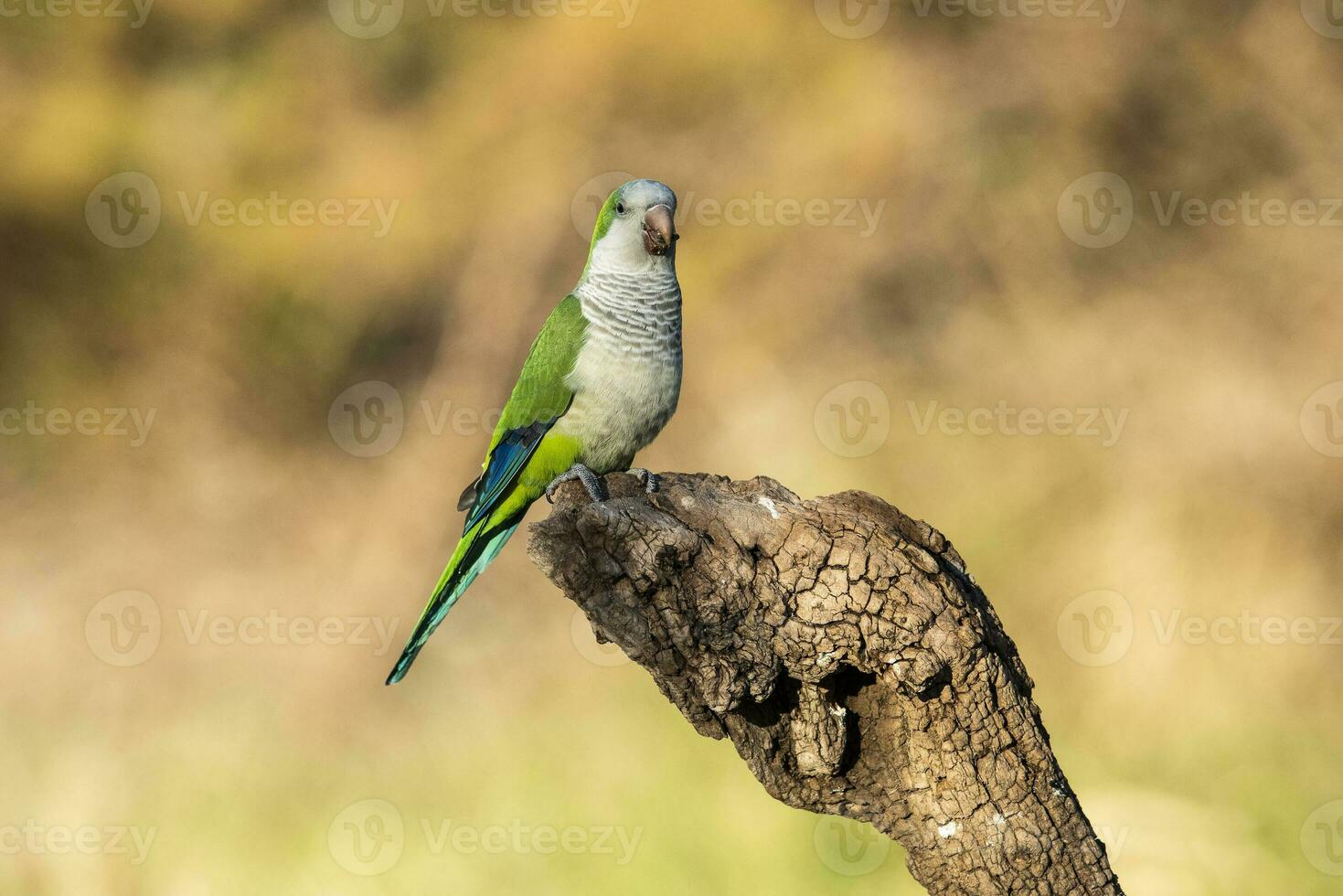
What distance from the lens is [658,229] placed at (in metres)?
4.00

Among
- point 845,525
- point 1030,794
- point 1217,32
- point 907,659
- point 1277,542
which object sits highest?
point 1217,32

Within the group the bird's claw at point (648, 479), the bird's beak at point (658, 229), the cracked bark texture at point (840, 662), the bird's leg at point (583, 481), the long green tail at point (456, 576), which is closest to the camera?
the cracked bark texture at point (840, 662)

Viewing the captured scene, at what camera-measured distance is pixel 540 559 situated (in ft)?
9.61

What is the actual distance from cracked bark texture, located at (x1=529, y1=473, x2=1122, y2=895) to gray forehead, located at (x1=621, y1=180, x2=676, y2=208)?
3.88 ft

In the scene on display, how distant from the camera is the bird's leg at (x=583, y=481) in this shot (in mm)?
3721

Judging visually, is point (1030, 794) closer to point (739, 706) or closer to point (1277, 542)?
point (739, 706)

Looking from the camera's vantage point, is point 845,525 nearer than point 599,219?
Yes

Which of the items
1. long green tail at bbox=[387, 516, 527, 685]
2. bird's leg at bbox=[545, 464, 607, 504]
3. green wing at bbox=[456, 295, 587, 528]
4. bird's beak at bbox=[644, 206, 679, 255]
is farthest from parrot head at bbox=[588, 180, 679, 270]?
long green tail at bbox=[387, 516, 527, 685]

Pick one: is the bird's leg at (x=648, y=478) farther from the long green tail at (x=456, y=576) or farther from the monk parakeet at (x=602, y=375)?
the long green tail at (x=456, y=576)

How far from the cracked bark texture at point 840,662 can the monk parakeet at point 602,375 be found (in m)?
0.73

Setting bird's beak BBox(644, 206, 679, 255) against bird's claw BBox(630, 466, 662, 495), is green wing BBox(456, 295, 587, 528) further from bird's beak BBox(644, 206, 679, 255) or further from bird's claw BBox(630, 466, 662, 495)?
bird's claw BBox(630, 466, 662, 495)

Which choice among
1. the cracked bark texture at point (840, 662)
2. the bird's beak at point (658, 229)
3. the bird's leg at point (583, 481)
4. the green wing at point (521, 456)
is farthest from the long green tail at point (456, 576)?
the cracked bark texture at point (840, 662)

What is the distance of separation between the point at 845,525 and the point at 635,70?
520cm

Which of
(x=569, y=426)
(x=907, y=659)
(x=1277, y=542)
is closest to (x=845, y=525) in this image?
(x=907, y=659)
